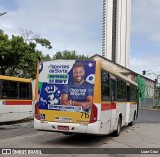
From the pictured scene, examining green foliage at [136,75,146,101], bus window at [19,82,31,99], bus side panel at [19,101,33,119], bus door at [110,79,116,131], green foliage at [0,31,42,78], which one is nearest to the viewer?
bus door at [110,79,116,131]

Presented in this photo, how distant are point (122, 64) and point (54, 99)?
7165 cm

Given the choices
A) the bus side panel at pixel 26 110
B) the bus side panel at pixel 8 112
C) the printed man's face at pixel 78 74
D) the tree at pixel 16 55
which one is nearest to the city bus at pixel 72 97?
the printed man's face at pixel 78 74

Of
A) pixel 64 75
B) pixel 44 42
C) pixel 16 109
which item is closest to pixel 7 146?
pixel 64 75

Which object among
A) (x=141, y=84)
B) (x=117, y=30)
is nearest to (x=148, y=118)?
(x=117, y=30)

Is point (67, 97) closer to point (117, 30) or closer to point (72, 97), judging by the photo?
point (72, 97)

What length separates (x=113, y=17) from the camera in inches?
3127

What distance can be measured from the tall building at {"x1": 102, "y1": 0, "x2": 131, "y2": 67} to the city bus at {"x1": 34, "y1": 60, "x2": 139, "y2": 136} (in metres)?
64.2

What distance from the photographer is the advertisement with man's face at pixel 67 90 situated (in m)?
12.2

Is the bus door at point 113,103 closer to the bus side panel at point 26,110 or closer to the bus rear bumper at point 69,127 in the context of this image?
the bus rear bumper at point 69,127

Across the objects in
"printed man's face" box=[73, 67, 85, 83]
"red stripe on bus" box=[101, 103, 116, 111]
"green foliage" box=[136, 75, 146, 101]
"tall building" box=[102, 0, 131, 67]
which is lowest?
"red stripe on bus" box=[101, 103, 116, 111]

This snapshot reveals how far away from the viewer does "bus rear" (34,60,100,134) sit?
12094 millimetres

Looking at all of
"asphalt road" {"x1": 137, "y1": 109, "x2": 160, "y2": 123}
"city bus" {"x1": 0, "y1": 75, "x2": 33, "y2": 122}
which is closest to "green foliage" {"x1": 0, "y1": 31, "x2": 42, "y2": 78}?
"asphalt road" {"x1": 137, "y1": 109, "x2": 160, "y2": 123}

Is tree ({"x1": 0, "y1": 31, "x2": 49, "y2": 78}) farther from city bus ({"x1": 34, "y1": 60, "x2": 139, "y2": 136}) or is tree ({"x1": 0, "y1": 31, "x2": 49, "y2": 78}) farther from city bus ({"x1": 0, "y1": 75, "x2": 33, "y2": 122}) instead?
city bus ({"x1": 34, "y1": 60, "x2": 139, "y2": 136})

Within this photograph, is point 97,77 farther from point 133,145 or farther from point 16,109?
point 16,109
